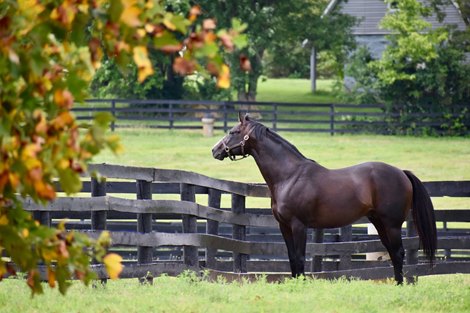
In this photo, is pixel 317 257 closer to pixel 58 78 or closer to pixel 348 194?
pixel 348 194

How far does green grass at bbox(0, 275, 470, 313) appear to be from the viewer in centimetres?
851

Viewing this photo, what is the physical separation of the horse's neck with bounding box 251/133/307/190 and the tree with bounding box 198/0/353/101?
3617cm

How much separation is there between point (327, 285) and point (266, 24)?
4121 cm

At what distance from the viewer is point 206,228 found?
1338 centimetres

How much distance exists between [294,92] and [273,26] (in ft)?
56.9

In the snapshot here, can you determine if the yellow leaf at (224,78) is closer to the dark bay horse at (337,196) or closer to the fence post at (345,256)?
the dark bay horse at (337,196)

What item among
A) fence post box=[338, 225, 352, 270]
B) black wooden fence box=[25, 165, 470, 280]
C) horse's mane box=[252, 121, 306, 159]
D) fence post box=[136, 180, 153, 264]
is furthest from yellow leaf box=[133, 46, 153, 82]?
fence post box=[338, 225, 352, 270]

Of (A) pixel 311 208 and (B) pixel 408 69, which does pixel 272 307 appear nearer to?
(A) pixel 311 208

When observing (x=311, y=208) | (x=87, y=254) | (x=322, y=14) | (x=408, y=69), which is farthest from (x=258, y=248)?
(x=322, y=14)

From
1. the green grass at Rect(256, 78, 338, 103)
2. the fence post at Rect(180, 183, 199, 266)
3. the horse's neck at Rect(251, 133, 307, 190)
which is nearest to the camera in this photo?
the fence post at Rect(180, 183, 199, 266)

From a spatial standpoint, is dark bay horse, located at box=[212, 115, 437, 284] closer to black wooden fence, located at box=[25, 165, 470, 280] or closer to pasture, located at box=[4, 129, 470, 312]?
black wooden fence, located at box=[25, 165, 470, 280]

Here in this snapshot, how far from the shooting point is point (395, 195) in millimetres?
12492

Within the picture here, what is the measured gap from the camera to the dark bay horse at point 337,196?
12.4 meters

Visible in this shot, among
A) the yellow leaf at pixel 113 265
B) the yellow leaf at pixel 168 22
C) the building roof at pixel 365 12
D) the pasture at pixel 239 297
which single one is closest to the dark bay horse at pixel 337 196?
the pasture at pixel 239 297
